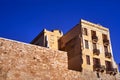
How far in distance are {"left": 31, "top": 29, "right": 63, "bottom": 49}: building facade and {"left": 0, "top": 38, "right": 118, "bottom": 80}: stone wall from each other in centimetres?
1220

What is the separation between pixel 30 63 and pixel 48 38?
1697 centimetres

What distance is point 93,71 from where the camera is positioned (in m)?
38.4

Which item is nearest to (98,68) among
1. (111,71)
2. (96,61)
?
(96,61)

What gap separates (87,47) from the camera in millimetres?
41719

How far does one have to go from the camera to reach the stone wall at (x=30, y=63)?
2858 centimetres

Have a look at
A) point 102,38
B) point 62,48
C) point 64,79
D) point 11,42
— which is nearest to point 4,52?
point 11,42

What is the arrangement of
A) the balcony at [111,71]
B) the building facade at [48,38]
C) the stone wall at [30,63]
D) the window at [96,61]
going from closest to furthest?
the stone wall at [30,63]
the window at [96,61]
the balcony at [111,71]
the building facade at [48,38]

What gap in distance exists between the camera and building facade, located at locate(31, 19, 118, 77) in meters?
40.2

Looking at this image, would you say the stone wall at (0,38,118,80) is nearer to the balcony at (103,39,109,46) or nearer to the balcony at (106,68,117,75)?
the balcony at (106,68,117,75)

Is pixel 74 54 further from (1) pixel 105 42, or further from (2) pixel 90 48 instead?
(1) pixel 105 42

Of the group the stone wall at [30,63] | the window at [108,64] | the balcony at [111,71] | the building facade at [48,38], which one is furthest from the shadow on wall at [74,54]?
the window at [108,64]

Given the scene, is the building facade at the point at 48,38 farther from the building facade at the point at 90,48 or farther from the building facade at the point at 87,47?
the building facade at the point at 90,48

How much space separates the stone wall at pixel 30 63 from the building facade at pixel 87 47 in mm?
5787

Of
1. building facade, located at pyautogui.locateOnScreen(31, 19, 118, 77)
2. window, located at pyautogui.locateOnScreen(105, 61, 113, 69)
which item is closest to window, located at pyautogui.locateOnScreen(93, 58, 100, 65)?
building facade, located at pyautogui.locateOnScreen(31, 19, 118, 77)
